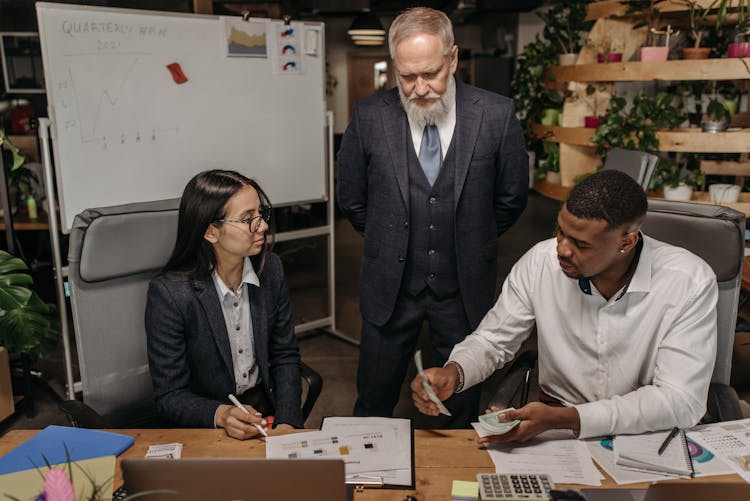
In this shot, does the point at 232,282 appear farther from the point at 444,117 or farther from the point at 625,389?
the point at 625,389

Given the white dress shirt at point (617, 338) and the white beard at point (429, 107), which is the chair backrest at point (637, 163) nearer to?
the white beard at point (429, 107)

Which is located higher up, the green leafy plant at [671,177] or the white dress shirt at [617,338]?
the green leafy plant at [671,177]

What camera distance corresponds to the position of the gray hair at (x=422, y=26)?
1888mm

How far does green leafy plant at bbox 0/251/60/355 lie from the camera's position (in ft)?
7.58

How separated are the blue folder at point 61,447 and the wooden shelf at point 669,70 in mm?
3105

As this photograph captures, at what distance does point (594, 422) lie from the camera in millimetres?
1316

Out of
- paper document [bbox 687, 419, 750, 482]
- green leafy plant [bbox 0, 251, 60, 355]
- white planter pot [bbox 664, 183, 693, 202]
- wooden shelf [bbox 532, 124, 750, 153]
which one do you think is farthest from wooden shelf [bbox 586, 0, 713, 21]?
green leafy plant [bbox 0, 251, 60, 355]

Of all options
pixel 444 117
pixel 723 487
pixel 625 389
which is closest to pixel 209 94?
pixel 444 117

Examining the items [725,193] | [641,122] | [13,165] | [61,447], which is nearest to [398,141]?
[61,447]

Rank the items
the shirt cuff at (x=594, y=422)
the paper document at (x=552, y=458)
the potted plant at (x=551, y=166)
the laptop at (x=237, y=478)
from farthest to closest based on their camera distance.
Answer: the potted plant at (x=551, y=166) < the shirt cuff at (x=594, y=422) < the paper document at (x=552, y=458) < the laptop at (x=237, y=478)

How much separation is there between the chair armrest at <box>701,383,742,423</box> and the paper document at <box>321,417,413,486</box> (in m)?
0.76

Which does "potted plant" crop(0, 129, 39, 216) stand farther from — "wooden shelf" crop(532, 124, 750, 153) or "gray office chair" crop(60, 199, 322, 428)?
"wooden shelf" crop(532, 124, 750, 153)

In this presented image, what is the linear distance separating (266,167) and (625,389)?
7.24 ft

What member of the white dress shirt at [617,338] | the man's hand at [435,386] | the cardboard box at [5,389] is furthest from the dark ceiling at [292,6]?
the man's hand at [435,386]
